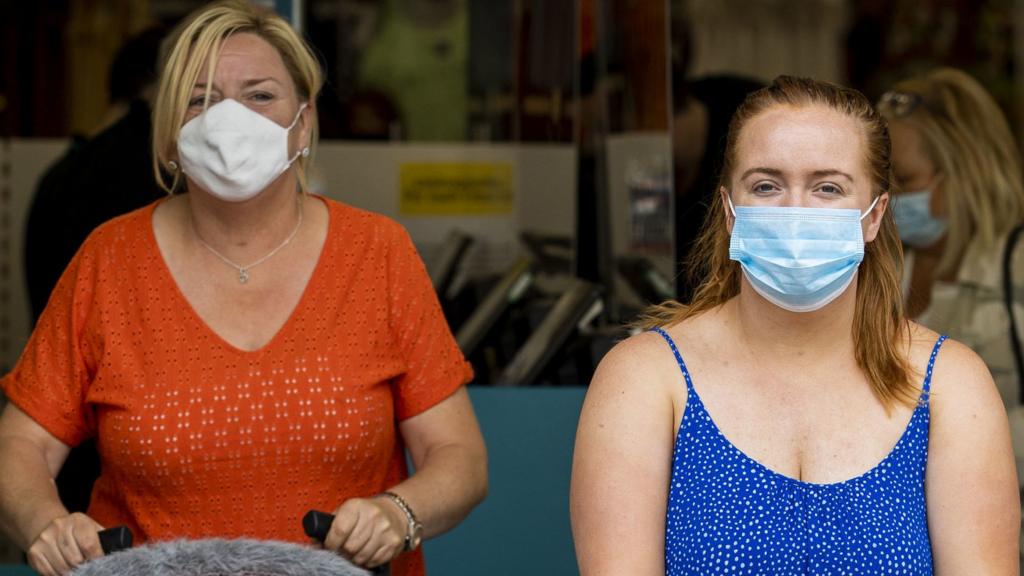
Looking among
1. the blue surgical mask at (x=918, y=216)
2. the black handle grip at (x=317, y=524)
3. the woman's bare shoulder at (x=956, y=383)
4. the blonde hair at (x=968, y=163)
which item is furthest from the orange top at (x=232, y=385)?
the blonde hair at (x=968, y=163)

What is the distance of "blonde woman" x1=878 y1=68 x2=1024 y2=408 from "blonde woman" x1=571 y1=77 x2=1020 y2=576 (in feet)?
5.72

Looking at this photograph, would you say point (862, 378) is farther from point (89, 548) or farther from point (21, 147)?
point (21, 147)

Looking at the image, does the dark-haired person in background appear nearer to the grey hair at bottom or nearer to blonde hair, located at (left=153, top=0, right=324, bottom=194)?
blonde hair, located at (left=153, top=0, right=324, bottom=194)

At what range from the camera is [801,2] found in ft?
21.8

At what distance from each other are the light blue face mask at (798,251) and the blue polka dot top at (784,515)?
0.74 ft

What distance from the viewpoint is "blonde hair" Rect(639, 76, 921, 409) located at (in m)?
2.25

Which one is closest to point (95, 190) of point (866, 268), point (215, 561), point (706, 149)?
point (706, 149)

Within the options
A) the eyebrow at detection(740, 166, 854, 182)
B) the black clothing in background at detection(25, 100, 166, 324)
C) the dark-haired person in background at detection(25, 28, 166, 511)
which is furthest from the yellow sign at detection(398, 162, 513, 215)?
the eyebrow at detection(740, 166, 854, 182)

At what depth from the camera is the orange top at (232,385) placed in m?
2.44

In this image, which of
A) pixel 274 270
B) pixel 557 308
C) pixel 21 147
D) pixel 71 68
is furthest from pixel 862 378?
pixel 71 68

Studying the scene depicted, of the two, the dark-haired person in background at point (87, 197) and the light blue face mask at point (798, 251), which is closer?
the light blue face mask at point (798, 251)

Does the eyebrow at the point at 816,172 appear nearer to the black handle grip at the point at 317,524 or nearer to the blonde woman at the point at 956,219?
the black handle grip at the point at 317,524

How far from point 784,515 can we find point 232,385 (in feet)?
3.14

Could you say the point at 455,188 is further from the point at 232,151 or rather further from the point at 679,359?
the point at 679,359
